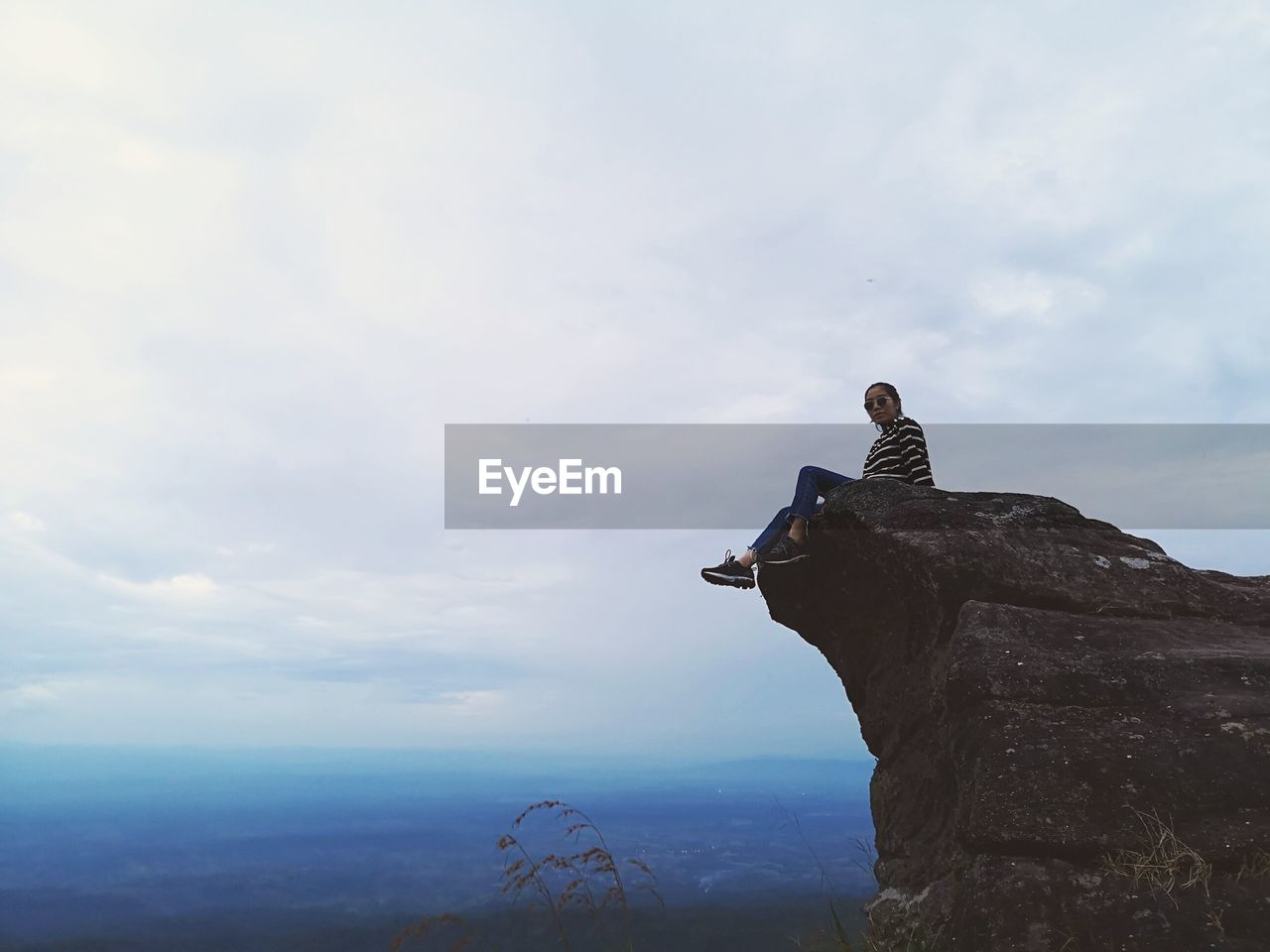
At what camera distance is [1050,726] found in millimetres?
6977

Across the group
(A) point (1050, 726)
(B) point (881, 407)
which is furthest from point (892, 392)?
(A) point (1050, 726)

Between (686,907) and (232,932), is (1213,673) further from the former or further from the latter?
(232,932)

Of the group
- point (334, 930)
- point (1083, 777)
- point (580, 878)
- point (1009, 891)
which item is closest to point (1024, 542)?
point (1083, 777)

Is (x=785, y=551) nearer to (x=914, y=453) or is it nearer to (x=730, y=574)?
(x=730, y=574)

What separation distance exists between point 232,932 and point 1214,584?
22416 centimetres

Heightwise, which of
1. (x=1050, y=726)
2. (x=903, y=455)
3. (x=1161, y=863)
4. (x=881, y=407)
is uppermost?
(x=881, y=407)

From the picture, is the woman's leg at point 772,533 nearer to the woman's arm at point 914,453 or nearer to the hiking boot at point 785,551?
the hiking boot at point 785,551

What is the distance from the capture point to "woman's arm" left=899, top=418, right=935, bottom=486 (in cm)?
1084

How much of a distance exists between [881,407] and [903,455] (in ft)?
2.28

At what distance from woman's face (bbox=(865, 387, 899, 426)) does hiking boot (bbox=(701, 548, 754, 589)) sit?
2629 mm

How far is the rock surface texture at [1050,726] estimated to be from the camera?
19.7ft

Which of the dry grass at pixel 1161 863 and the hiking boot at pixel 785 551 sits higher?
the hiking boot at pixel 785 551

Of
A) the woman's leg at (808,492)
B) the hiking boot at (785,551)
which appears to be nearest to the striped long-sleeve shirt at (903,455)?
the woman's leg at (808,492)

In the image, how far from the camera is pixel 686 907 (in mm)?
132375
